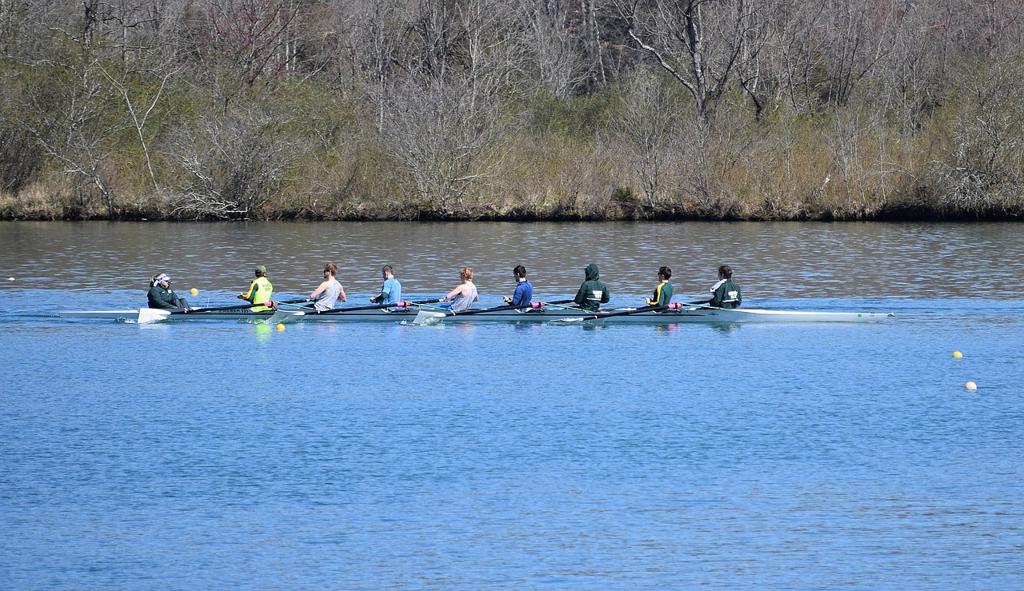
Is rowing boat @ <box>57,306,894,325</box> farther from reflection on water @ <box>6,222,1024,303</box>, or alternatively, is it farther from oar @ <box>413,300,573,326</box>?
reflection on water @ <box>6,222,1024,303</box>

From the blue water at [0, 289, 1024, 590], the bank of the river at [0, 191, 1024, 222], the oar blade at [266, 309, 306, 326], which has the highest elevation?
the bank of the river at [0, 191, 1024, 222]

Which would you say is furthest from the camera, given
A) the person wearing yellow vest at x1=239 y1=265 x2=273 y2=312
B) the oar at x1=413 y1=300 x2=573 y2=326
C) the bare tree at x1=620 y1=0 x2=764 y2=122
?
the bare tree at x1=620 y1=0 x2=764 y2=122

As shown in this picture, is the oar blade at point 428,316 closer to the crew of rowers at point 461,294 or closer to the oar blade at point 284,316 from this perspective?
the crew of rowers at point 461,294

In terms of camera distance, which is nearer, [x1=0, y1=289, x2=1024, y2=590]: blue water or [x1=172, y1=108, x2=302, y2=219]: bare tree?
[x1=0, y1=289, x2=1024, y2=590]: blue water

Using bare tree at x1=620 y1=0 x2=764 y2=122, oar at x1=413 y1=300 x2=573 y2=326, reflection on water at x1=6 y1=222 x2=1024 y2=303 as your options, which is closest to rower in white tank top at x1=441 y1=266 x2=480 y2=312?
oar at x1=413 y1=300 x2=573 y2=326

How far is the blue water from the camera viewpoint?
1030 centimetres

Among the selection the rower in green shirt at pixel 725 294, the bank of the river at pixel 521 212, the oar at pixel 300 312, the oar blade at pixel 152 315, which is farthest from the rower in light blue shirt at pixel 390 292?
the bank of the river at pixel 521 212

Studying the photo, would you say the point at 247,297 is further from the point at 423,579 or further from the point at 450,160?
the point at 450,160

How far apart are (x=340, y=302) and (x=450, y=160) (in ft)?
62.6

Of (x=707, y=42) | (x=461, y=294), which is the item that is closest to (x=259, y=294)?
(x=461, y=294)

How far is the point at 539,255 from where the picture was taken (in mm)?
33062

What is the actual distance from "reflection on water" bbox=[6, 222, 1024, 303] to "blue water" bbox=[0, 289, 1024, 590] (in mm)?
5960

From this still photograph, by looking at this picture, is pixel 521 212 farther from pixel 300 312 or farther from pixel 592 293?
pixel 592 293

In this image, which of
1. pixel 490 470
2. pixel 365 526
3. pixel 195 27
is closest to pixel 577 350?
pixel 490 470
